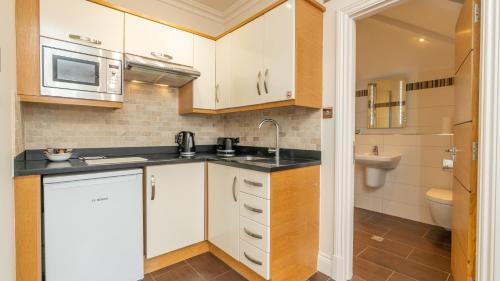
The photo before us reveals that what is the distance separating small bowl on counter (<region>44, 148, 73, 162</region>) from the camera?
163 centimetres

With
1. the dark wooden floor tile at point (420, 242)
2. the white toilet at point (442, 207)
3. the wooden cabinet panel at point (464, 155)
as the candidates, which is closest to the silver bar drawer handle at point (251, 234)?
the wooden cabinet panel at point (464, 155)

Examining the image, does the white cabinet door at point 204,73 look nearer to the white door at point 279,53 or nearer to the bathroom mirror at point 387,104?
the white door at point 279,53

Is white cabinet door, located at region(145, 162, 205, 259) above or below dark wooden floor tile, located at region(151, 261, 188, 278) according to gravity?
above

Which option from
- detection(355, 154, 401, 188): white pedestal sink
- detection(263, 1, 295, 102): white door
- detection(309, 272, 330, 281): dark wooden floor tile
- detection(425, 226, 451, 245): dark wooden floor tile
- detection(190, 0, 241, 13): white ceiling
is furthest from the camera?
detection(355, 154, 401, 188): white pedestal sink

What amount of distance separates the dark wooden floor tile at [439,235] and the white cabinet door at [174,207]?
2.37 m

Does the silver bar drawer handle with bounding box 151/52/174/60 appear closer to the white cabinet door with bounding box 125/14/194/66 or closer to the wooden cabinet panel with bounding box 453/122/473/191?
the white cabinet door with bounding box 125/14/194/66

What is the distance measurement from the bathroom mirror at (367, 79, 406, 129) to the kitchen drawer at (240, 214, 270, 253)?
2.54 m

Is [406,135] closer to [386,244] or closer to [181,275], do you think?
[386,244]

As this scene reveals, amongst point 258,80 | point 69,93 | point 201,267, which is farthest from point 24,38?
point 201,267

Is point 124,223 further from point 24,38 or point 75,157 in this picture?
point 24,38

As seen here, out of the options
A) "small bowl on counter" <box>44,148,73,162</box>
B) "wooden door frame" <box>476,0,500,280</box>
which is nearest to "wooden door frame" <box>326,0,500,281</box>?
"wooden door frame" <box>476,0,500,280</box>

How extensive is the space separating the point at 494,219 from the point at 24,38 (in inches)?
110

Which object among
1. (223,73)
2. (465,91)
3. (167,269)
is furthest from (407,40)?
(167,269)

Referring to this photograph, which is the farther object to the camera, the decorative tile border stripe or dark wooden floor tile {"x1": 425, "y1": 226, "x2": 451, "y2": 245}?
the decorative tile border stripe
